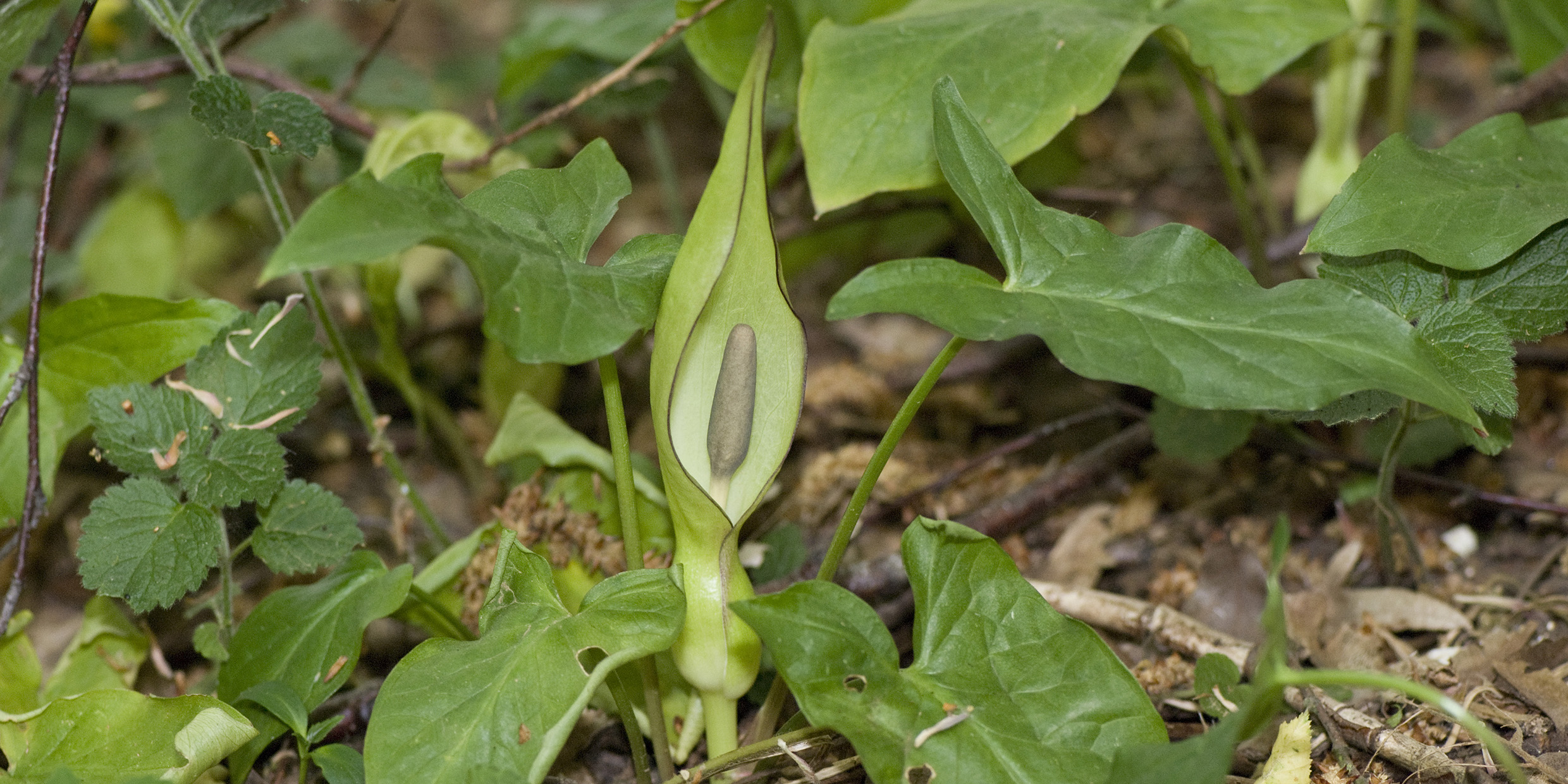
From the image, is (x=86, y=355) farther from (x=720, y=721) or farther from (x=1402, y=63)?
(x=1402, y=63)

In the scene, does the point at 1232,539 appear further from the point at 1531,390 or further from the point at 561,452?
the point at 561,452

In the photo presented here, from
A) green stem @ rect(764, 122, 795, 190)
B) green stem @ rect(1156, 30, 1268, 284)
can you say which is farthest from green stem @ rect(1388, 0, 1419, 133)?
green stem @ rect(764, 122, 795, 190)

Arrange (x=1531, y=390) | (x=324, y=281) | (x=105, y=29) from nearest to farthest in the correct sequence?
(x=1531, y=390)
(x=324, y=281)
(x=105, y=29)

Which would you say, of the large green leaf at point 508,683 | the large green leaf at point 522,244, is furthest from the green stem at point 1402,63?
the large green leaf at point 508,683

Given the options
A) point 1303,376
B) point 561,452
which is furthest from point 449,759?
point 1303,376

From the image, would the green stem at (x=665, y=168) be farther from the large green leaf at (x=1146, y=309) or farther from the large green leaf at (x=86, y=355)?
the large green leaf at (x=1146, y=309)
